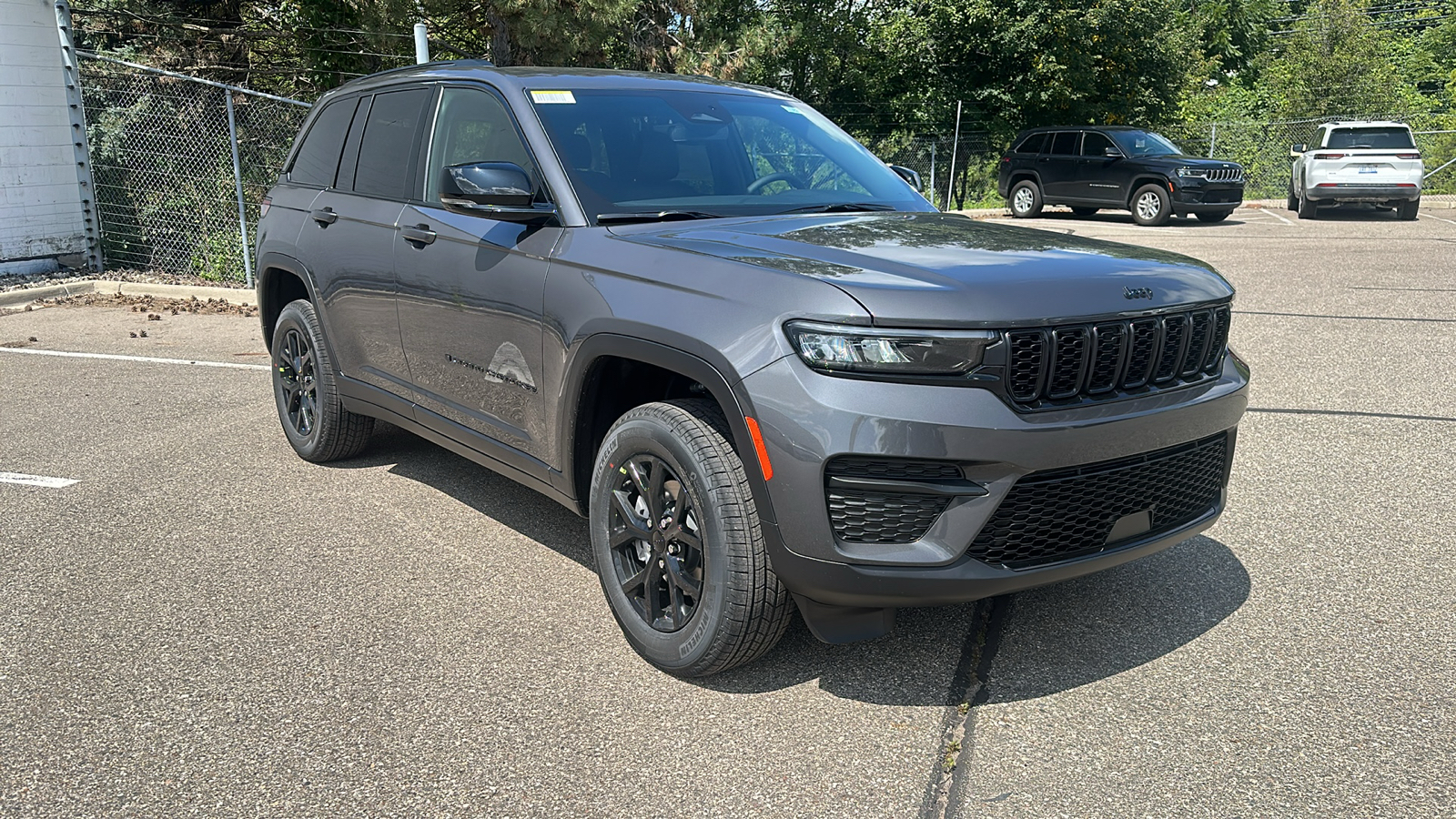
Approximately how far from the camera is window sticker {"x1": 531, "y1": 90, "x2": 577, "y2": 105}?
424 cm

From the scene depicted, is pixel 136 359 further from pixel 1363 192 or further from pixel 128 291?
pixel 1363 192

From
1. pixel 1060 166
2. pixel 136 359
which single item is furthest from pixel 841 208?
pixel 1060 166

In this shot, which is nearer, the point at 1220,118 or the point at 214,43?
the point at 214,43

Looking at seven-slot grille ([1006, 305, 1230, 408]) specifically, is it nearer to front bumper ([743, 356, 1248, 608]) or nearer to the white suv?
front bumper ([743, 356, 1248, 608])

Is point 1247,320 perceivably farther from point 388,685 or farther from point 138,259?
point 138,259

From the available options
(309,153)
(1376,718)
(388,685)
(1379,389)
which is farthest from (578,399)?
(1379,389)

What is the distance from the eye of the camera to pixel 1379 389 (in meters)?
7.06

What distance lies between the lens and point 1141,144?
20875 mm

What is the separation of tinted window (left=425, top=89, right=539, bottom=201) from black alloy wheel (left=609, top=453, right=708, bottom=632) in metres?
1.21

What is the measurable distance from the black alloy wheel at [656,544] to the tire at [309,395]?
2382mm

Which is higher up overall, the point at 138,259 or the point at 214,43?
the point at 214,43

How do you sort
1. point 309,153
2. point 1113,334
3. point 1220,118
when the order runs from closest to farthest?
point 1113,334 → point 309,153 → point 1220,118

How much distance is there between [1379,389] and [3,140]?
41.3 feet

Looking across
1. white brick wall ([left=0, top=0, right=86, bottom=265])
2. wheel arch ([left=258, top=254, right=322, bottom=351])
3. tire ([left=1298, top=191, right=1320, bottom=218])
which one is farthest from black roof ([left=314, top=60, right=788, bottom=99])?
tire ([left=1298, top=191, right=1320, bottom=218])
